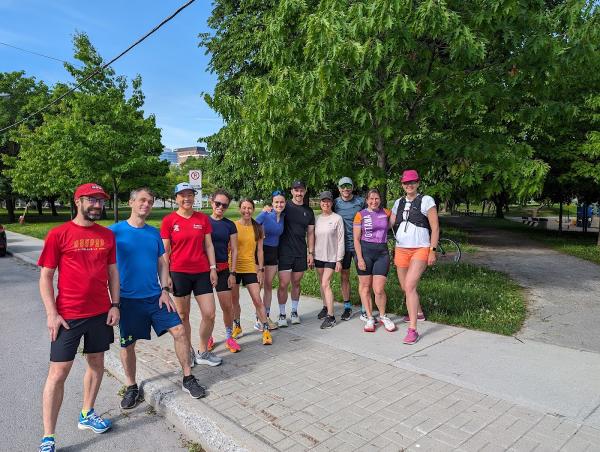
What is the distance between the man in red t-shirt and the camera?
117 inches

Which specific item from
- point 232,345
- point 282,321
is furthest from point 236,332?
point 282,321

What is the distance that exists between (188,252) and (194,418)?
1506 millimetres

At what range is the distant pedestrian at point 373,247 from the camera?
17.9ft

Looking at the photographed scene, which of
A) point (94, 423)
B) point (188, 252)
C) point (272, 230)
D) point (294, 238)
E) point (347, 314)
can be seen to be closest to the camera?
point (94, 423)

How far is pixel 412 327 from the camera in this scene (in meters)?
5.02

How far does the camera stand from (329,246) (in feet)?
18.9

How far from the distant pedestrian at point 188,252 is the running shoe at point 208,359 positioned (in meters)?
0.47

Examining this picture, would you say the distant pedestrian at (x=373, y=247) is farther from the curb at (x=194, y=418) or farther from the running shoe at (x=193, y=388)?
the curb at (x=194, y=418)

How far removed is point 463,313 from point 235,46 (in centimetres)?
1693

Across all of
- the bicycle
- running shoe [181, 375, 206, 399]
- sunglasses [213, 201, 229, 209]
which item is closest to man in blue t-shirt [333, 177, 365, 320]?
sunglasses [213, 201, 229, 209]

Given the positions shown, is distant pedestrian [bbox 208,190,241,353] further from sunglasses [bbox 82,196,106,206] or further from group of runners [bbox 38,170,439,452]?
sunglasses [bbox 82,196,106,206]

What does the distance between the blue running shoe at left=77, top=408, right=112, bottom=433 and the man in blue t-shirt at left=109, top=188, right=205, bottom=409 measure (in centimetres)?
37

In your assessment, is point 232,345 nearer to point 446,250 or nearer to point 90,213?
point 90,213

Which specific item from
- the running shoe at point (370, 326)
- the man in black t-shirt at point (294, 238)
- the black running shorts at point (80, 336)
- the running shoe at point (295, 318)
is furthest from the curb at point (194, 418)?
the running shoe at point (370, 326)
